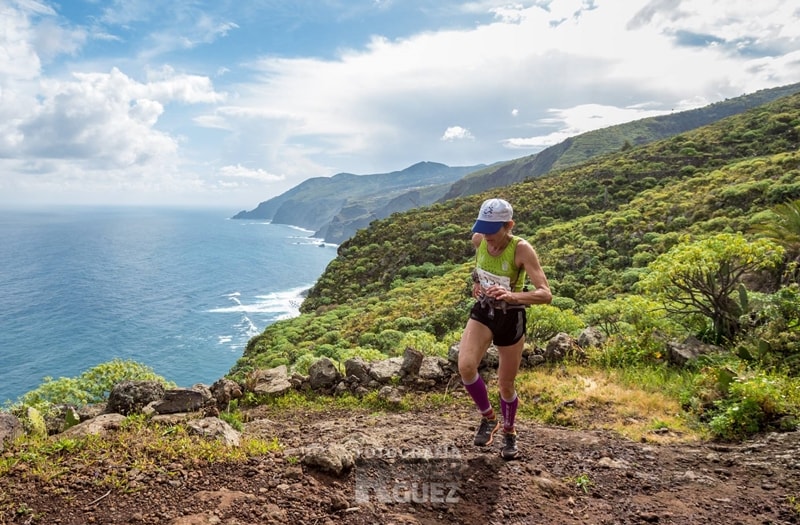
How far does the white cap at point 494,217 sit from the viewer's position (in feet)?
12.4

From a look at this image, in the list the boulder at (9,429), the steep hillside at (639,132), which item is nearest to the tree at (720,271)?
the boulder at (9,429)

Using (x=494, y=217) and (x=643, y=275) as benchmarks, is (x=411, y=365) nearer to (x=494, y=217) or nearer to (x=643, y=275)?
(x=494, y=217)

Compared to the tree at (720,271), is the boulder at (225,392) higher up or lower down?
lower down

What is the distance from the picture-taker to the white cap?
12.4 ft

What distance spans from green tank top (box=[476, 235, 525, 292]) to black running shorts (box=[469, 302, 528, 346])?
0.71 feet

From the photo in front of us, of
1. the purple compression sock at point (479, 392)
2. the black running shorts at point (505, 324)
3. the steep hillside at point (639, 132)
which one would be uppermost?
the steep hillside at point (639, 132)

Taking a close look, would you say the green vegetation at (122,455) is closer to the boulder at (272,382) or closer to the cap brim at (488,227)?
the boulder at (272,382)

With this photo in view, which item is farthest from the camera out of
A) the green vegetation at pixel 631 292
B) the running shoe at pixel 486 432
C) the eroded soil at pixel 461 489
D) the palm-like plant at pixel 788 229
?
the palm-like plant at pixel 788 229

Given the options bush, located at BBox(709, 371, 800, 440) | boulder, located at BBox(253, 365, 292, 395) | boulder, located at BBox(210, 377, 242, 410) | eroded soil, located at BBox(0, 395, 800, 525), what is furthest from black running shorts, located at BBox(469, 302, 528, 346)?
boulder, located at BBox(210, 377, 242, 410)

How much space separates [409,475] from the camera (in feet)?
12.5

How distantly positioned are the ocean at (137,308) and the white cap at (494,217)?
1980 inches

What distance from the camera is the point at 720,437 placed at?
4539 mm

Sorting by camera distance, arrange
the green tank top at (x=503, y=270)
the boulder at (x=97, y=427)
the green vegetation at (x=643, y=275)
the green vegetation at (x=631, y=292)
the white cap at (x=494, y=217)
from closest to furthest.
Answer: the white cap at (x=494, y=217), the green tank top at (x=503, y=270), the boulder at (x=97, y=427), the green vegetation at (x=631, y=292), the green vegetation at (x=643, y=275)

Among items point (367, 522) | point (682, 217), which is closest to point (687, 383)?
point (367, 522)
